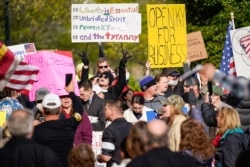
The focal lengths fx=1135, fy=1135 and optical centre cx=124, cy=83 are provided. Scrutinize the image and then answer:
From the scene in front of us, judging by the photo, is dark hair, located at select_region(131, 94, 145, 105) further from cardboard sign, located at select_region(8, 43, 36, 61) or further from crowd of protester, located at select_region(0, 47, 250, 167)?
cardboard sign, located at select_region(8, 43, 36, 61)

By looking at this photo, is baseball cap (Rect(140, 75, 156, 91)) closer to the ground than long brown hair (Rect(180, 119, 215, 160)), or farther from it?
farther from it

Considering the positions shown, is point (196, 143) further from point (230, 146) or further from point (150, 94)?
point (150, 94)

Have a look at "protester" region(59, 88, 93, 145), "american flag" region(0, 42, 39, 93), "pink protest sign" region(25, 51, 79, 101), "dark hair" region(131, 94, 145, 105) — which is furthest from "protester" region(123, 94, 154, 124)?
"american flag" region(0, 42, 39, 93)

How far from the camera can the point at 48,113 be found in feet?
40.8

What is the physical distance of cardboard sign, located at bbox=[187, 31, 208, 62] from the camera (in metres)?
20.9

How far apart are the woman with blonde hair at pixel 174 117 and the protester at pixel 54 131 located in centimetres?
128

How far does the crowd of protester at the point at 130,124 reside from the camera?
1005 centimetres

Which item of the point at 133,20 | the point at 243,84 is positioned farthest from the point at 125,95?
the point at 243,84

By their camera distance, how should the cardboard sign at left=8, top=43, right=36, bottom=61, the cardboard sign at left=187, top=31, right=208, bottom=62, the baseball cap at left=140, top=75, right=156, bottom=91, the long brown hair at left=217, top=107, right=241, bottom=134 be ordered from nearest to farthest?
the long brown hair at left=217, top=107, right=241, bottom=134
the baseball cap at left=140, top=75, right=156, bottom=91
the cardboard sign at left=8, top=43, right=36, bottom=61
the cardboard sign at left=187, top=31, right=208, bottom=62

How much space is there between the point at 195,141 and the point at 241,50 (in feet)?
23.9

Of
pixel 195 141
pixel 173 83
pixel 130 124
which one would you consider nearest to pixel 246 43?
pixel 173 83

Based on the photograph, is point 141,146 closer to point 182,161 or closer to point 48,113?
point 182,161

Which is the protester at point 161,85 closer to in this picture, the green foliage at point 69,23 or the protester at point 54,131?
the protester at point 54,131

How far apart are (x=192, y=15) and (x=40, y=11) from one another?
1659 cm
